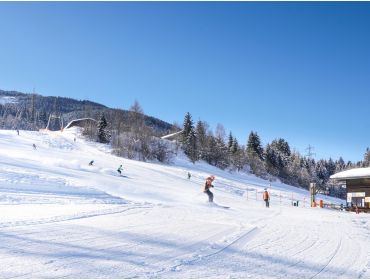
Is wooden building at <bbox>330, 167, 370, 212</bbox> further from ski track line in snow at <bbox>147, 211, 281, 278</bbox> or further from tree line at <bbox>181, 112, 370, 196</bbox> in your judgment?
tree line at <bbox>181, 112, 370, 196</bbox>

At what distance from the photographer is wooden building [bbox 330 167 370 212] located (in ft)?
131

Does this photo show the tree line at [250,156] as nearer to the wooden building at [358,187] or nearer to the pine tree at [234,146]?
the pine tree at [234,146]

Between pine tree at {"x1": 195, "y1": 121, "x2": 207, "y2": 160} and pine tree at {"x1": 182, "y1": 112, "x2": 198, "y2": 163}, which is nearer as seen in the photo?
pine tree at {"x1": 182, "y1": 112, "x2": 198, "y2": 163}

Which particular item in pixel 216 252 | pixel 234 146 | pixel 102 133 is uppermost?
Result: pixel 234 146

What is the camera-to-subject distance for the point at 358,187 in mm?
41156

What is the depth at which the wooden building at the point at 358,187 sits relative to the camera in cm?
3987

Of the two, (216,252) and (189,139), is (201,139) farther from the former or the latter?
(216,252)

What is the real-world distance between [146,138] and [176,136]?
76.3 ft

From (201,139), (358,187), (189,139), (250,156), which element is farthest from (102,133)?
(358,187)

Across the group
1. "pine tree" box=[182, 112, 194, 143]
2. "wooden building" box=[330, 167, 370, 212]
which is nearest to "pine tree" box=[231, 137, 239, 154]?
"pine tree" box=[182, 112, 194, 143]

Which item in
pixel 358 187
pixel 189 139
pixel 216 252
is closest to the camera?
pixel 216 252

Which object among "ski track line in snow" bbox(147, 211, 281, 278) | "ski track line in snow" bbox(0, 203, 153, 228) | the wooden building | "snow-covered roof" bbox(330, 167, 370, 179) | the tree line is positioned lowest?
"ski track line in snow" bbox(147, 211, 281, 278)

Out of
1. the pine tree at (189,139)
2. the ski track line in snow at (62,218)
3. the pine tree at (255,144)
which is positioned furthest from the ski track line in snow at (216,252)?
the pine tree at (255,144)

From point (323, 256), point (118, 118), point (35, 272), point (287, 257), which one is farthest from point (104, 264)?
point (118, 118)
